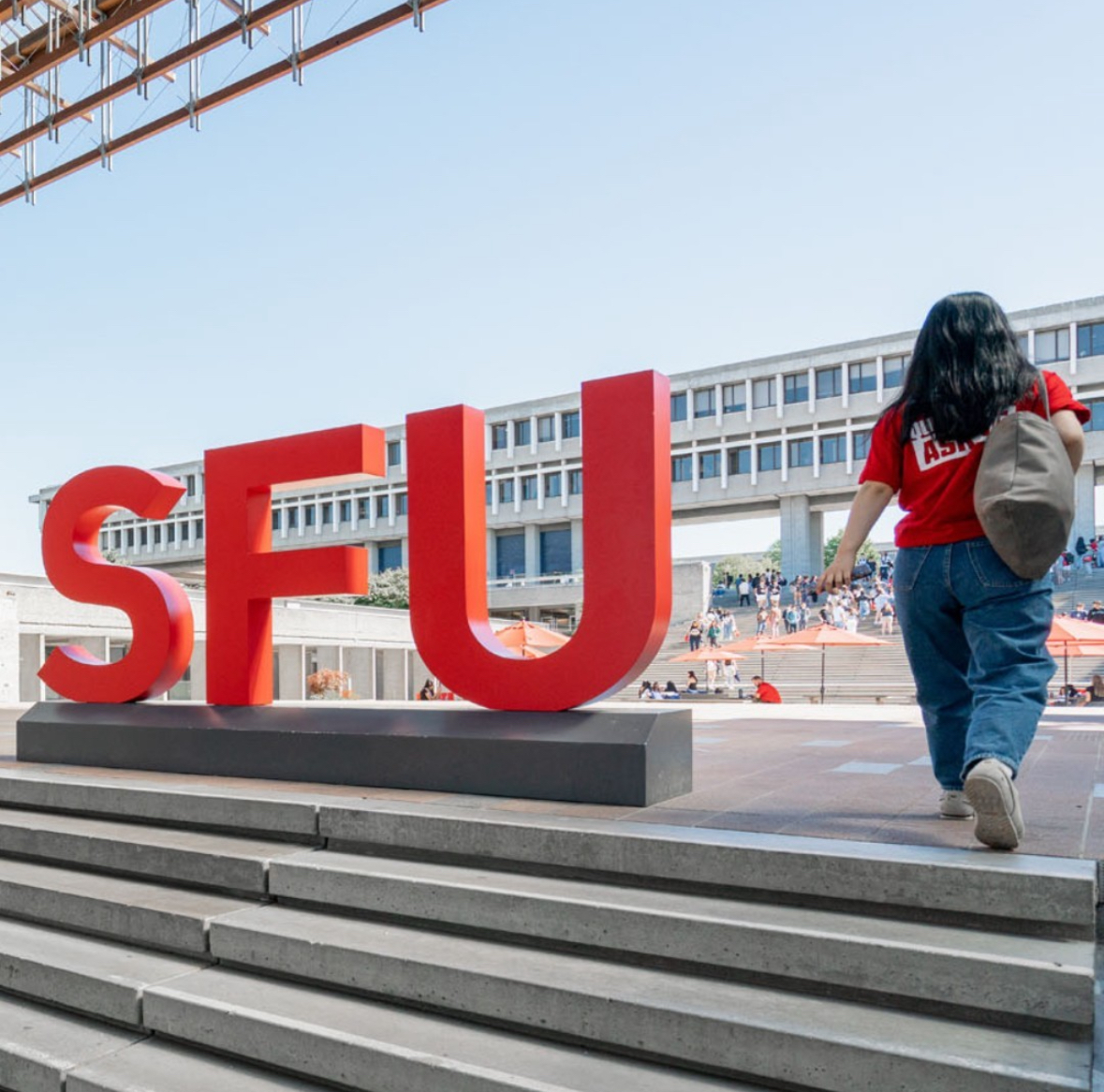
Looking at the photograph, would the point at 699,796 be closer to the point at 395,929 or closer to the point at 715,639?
the point at 395,929

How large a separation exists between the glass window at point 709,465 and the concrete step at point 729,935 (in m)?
50.1

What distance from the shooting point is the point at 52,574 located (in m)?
6.82

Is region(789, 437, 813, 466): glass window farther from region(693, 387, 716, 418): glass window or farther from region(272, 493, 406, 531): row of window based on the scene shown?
region(272, 493, 406, 531): row of window

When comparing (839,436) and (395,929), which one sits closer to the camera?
(395,929)

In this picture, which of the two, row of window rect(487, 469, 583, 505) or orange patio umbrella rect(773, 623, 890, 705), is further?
row of window rect(487, 469, 583, 505)

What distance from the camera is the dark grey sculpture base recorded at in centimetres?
464

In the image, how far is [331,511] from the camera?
212 ft

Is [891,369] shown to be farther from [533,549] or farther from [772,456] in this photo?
[533,549]

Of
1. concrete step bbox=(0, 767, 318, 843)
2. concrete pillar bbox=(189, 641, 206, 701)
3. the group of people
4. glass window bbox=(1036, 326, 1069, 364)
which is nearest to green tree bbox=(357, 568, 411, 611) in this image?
concrete pillar bbox=(189, 641, 206, 701)

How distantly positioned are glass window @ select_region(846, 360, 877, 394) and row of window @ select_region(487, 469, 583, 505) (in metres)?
14.9

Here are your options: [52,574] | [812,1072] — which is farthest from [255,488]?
[812,1072]

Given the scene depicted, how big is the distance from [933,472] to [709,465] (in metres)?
50.5

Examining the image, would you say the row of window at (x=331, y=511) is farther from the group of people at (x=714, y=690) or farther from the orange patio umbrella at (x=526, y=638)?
the orange patio umbrella at (x=526, y=638)

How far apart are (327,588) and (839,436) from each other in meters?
46.5
